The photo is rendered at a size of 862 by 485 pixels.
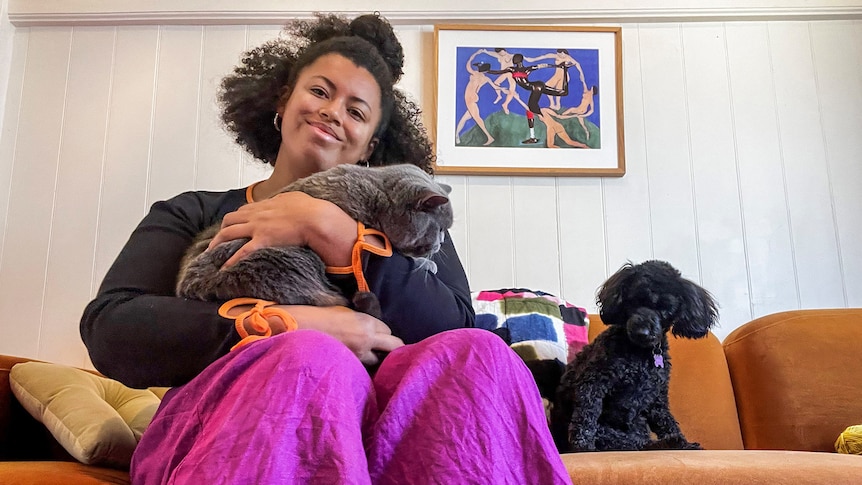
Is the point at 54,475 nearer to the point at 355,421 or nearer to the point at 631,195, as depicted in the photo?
the point at 355,421

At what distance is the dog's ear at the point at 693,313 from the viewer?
5.07ft

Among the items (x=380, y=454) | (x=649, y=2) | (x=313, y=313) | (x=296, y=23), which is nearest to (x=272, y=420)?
(x=380, y=454)

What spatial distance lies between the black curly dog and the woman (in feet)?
1.58

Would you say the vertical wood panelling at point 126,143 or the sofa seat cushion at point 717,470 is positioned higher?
the vertical wood panelling at point 126,143

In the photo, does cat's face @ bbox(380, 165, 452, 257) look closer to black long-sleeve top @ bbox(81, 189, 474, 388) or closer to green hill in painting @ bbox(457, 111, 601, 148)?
black long-sleeve top @ bbox(81, 189, 474, 388)

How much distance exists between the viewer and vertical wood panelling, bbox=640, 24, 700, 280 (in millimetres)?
2305

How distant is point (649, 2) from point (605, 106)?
434 mm

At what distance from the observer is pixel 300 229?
1094 millimetres

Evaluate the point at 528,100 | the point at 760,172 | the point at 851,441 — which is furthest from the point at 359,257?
the point at 760,172

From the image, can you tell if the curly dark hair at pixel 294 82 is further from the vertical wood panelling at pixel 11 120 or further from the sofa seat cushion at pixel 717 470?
the vertical wood panelling at pixel 11 120

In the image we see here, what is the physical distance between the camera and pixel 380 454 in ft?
2.25

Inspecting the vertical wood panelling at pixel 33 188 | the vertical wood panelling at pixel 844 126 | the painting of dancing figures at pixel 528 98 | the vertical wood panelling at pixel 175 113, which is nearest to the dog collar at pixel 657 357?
the painting of dancing figures at pixel 528 98

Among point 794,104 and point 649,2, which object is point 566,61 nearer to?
point 649,2

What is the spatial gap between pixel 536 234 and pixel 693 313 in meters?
0.84
